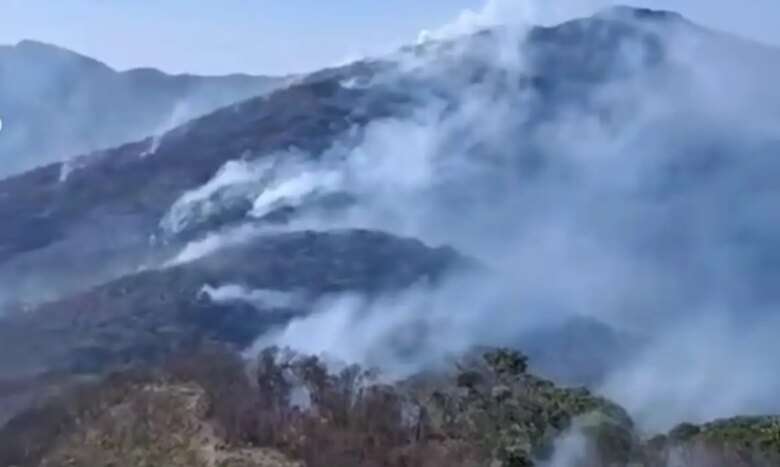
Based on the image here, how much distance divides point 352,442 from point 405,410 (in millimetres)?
8666

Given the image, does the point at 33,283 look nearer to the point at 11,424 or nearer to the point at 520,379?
the point at 11,424

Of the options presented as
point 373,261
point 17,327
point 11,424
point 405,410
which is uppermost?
point 373,261

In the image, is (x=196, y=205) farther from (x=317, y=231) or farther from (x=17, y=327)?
(x=17, y=327)

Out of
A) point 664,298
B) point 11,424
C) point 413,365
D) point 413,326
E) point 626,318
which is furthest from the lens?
point 664,298

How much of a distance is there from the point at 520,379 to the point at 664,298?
423 feet

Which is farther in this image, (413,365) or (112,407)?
(413,365)

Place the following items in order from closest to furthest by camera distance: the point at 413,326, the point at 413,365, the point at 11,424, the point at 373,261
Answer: the point at 11,424
the point at 413,365
the point at 413,326
the point at 373,261

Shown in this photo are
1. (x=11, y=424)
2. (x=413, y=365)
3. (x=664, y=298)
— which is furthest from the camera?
(x=664, y=298)

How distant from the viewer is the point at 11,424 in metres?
73.8

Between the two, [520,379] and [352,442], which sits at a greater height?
[520,379]

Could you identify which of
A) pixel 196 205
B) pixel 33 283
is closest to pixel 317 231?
pixel 196 205

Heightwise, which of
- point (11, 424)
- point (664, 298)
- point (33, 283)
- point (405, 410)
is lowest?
point (11, 424)

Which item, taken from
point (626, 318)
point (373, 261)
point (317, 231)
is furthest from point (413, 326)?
point (626, 318)

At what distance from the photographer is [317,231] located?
178 m
